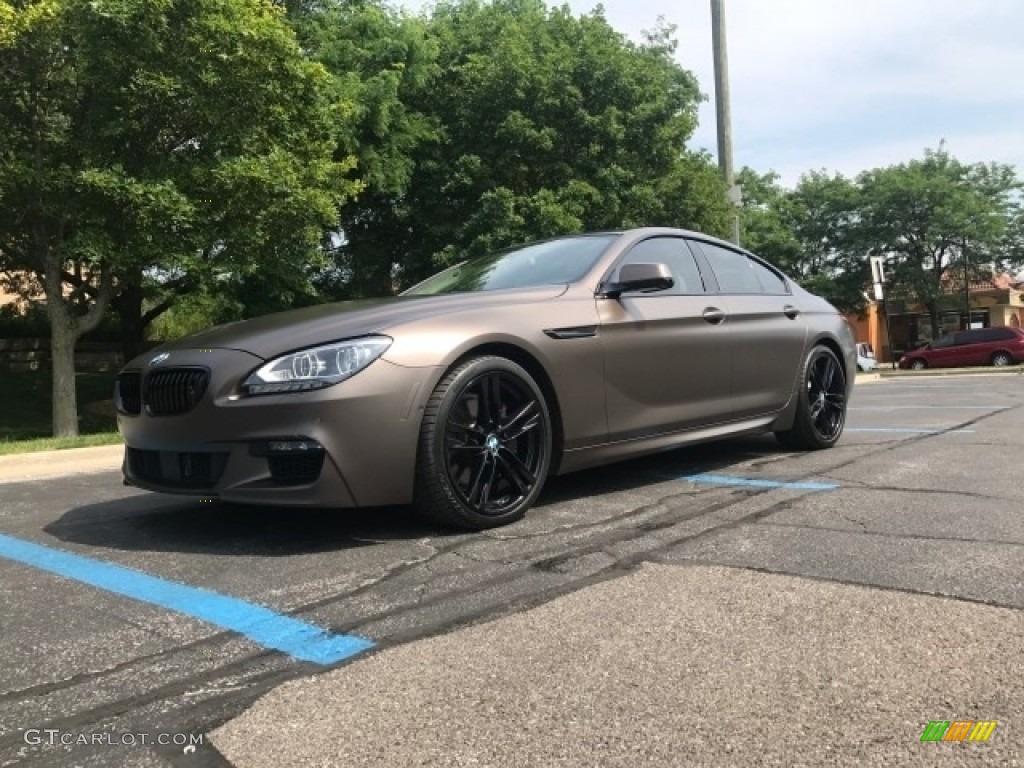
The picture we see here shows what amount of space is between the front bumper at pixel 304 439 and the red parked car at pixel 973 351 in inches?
1273

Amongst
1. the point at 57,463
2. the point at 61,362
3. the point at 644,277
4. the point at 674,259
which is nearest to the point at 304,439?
the point at 644,277

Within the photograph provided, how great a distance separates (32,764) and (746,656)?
6.11ft

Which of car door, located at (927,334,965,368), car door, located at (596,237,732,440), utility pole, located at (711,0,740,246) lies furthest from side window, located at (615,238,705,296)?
car door, located at (927,334,965,368)

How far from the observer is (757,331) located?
18.7ft

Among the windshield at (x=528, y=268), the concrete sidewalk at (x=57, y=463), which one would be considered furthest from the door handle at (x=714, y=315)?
the concrete sidewalk at (x=57, y=463)

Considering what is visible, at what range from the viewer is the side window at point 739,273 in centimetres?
574

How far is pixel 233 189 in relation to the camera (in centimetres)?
1198

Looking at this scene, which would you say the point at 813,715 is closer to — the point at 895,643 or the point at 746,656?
the point at 746,656

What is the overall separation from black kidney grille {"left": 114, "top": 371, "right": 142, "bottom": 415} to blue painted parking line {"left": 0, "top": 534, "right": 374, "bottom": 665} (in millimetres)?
708

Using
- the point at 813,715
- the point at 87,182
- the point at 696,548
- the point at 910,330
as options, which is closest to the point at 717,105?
the point at 87,182

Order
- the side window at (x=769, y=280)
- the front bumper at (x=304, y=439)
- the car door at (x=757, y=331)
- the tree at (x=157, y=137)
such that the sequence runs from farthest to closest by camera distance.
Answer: the tree at (x=157, y=137)
the side window at (x=769, y=280)
the car door at (x=757, y=331)
the front bumper at (x=304, y=439)

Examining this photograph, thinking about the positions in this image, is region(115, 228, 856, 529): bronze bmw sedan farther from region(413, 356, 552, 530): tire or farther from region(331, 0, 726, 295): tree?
region(331, 0, 726, 295): tree

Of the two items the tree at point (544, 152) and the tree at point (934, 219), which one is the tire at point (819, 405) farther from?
the tree at point (934, 219)

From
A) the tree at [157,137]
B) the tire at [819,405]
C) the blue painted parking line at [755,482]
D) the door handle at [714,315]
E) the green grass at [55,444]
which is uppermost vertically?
the tree at [157,137]
